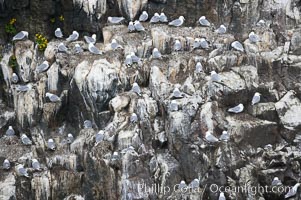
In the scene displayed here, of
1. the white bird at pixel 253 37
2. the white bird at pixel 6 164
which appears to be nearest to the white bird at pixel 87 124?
the white bird at pixel 6 164

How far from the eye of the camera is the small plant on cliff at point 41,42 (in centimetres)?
3035

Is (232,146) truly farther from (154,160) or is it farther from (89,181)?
(89,181)

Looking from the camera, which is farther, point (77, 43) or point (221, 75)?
point (77, 43)

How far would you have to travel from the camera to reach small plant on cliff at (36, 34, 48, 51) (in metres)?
30.3

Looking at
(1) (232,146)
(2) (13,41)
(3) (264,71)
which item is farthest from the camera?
(2) (13,41)

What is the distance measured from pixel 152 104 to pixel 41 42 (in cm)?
478

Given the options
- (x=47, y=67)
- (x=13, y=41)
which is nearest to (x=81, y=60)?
(x=47, y=67)

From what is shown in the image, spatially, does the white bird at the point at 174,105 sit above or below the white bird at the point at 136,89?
below

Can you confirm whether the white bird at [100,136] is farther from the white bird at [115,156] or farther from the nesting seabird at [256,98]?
the nesting seabird at [256,98]

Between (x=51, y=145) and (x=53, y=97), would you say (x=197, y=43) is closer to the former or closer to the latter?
(x=53, y=97)

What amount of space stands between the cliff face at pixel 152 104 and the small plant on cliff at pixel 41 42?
17 cm

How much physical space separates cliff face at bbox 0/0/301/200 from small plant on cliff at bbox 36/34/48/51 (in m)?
0.17

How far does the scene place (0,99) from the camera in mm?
30969

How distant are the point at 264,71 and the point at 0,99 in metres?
8.13
